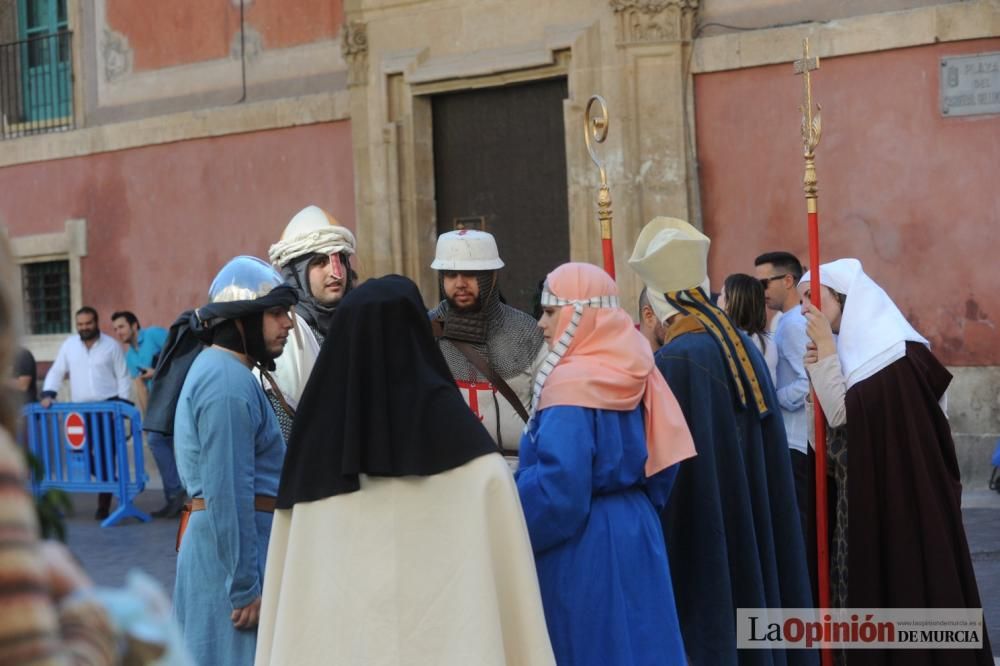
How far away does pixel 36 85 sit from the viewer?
770 inches

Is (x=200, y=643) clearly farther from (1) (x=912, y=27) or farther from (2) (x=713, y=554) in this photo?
(1) (x=912, y=27)

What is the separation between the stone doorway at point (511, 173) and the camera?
563 inches

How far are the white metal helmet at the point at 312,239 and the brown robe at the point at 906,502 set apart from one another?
2.09 meters

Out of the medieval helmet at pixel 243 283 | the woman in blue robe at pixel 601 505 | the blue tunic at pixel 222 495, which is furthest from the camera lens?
the medieval helmet at pixel 243 283

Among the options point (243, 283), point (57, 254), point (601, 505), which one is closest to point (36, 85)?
point (57, 254)

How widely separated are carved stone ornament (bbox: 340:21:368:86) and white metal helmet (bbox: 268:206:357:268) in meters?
9.10

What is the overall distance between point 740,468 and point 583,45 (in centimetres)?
833

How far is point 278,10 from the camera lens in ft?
53.5

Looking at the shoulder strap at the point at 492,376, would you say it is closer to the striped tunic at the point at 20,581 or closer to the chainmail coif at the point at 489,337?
the chainmail coif at the point at 489,337

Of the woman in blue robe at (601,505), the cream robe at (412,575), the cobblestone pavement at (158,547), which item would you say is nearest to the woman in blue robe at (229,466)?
the cream robe at (412,575)

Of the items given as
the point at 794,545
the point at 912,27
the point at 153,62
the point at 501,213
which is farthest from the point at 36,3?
the point at 794,545

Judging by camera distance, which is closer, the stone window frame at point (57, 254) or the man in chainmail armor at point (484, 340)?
the man in chainmail armor at point (484, 340)

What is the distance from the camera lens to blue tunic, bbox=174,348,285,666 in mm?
4613

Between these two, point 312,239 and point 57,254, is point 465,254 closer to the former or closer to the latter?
point 312,239
